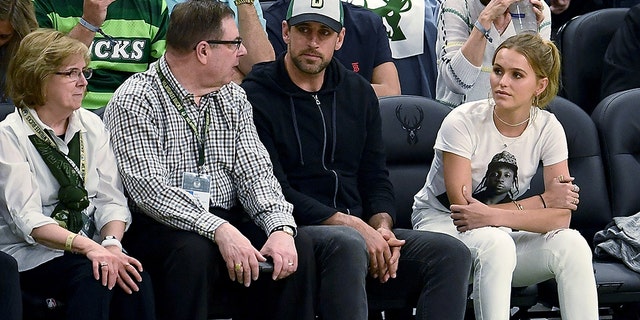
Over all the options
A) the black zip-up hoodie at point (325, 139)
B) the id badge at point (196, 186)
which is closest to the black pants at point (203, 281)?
the id badge at point (196, 186)

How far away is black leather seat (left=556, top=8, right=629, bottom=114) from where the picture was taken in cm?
565

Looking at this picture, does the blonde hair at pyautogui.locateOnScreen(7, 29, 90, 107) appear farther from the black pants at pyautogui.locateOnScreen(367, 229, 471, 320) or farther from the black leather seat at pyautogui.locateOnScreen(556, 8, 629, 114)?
the black leather seat at pyautogui.locateOnScreen(556, 8, 629, 114)

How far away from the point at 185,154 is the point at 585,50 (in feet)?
7.88

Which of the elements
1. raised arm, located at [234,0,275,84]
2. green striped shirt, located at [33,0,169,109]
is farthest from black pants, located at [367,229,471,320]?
green striped shirt, located at [33,0,169,109]

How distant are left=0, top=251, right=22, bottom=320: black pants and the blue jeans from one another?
99 cm

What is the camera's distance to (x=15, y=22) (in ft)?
14.3

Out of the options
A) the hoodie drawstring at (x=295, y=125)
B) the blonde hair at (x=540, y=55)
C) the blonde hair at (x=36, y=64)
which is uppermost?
the blonde hair at (x=36, y=64)

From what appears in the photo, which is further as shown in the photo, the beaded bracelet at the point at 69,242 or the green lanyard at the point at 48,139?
the green lanyard at the point at 48,139

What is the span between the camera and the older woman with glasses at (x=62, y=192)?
3.64 meters

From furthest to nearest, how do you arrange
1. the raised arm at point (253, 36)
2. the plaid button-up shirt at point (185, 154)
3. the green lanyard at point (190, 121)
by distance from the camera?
the raised arm at point (253, 36)
the green lanyard at point (190, 121)
the plaid button-up shirt at point (185, 154)

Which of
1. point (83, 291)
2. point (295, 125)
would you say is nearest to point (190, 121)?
point (295, 125)

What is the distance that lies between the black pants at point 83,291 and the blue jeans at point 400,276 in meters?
0.61

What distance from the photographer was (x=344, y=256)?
12.9 ft

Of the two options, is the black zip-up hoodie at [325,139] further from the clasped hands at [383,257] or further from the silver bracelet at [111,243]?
the silver bracelet at [111,243]
